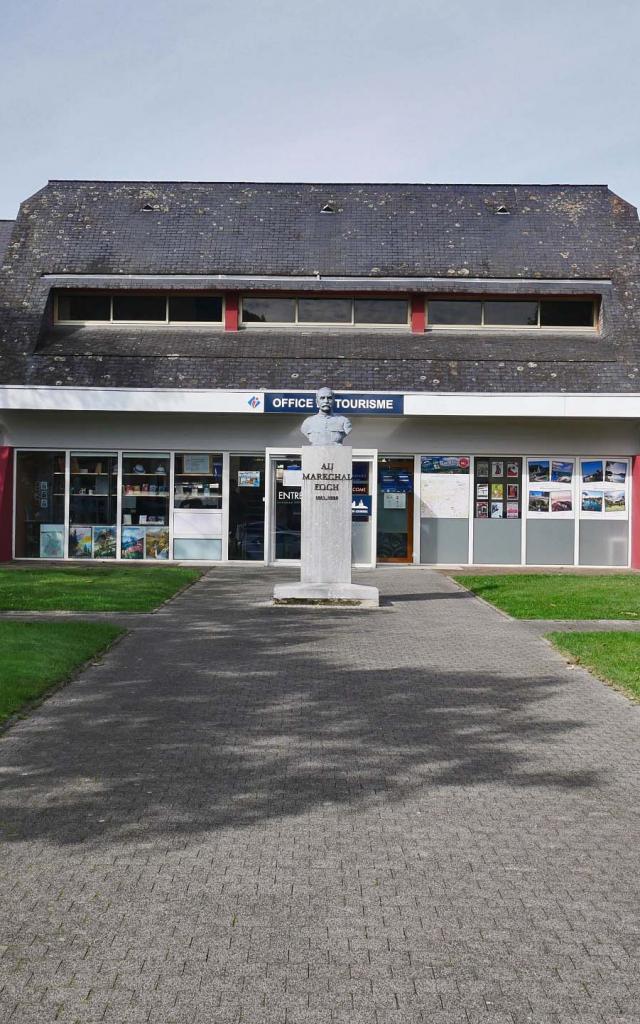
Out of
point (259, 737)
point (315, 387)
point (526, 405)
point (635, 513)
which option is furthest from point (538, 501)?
point (259, 737)

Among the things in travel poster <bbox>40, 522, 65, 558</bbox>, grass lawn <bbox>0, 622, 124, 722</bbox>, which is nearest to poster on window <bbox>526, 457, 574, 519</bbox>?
travel poster <bbox>40, 522, 65, 558</bbox>

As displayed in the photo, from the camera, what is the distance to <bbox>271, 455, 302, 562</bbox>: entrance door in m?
25.2

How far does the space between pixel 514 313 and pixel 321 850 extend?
2294 centimetres

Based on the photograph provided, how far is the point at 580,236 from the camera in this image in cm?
2834

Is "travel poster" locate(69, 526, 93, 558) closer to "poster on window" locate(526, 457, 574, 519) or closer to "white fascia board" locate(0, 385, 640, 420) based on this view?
"white fascia board" locate(0, 385, 640, 420)

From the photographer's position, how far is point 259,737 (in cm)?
833

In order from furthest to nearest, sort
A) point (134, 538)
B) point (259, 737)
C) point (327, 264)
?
point (327, 264)
point (134, 538)
point (259, 737)

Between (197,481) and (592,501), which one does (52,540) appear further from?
(592,501)

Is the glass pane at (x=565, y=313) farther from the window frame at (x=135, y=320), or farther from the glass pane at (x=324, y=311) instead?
the window frame at (x=135, y=320)

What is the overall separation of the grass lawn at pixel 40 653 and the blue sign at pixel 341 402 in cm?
1085

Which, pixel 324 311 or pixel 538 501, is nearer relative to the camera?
pixel 538 501

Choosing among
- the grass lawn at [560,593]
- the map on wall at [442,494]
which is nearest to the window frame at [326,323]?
the map on wall at [442,494]

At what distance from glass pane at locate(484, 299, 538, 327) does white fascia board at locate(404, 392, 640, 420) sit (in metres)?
3.55

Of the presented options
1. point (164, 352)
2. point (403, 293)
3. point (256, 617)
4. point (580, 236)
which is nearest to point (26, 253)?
point (164, 352)
